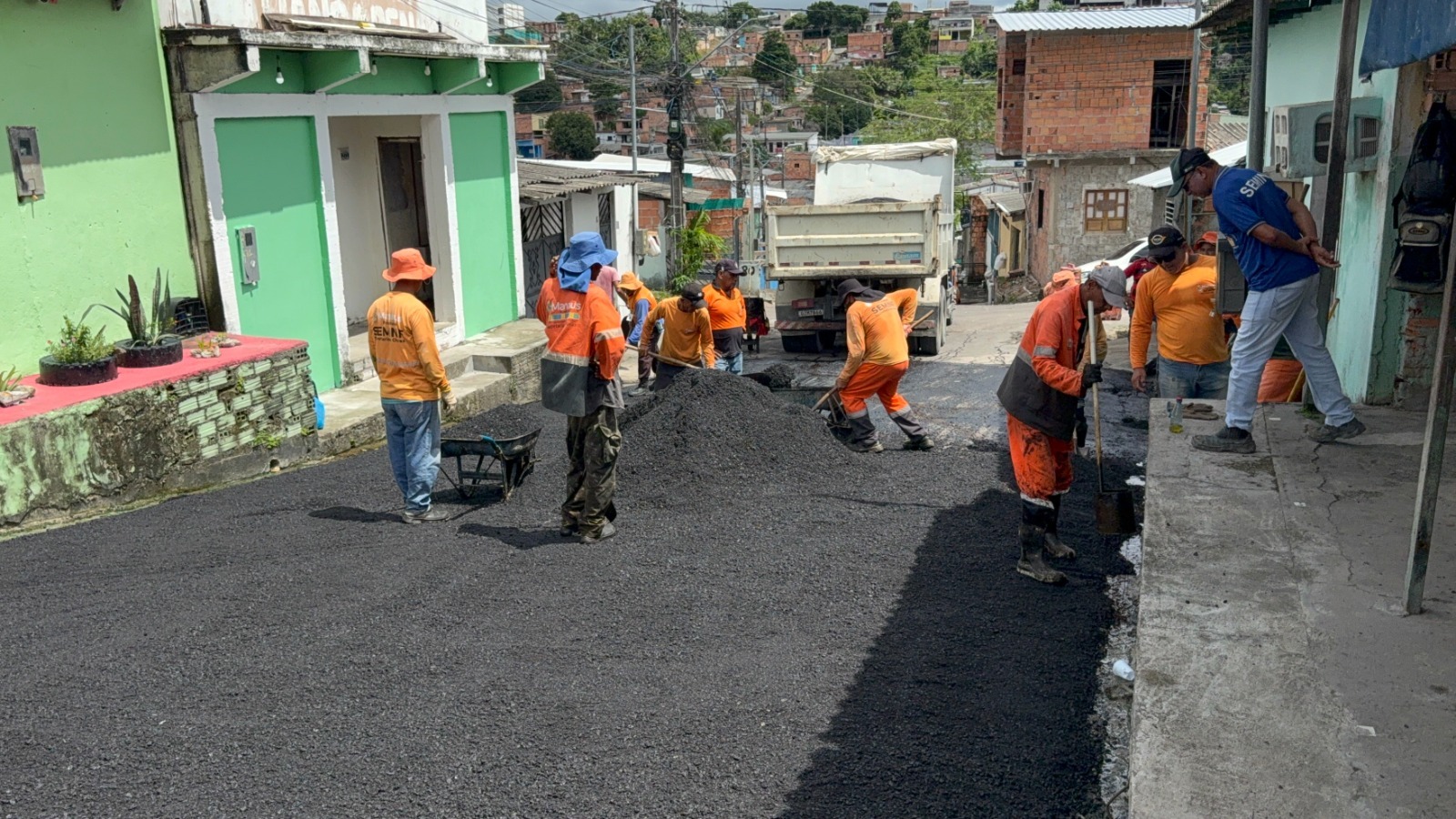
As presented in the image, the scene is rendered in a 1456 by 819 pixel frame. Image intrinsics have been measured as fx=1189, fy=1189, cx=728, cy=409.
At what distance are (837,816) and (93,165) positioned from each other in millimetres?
7105

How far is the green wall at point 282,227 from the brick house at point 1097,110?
57.3 feet

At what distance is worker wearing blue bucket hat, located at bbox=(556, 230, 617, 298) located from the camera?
6.27 m

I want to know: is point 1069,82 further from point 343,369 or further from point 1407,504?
point 1407,504

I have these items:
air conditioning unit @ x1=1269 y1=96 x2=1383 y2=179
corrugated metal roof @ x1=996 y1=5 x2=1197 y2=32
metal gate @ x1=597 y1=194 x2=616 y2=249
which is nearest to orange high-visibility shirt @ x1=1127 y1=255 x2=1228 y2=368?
air conditioning unit @ x1=1269 y1=96 x2=1383 y2=179

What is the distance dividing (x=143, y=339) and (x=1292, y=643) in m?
7.07

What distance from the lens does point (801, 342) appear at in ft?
49.4

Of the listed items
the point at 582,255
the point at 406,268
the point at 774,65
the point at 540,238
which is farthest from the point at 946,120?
the point at 582,255

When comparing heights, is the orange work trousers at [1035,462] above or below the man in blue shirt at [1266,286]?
below

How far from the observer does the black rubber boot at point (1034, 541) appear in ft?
18.0

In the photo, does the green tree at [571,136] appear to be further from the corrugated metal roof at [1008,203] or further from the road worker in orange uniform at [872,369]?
the road worker in orange uniform at [872,369]

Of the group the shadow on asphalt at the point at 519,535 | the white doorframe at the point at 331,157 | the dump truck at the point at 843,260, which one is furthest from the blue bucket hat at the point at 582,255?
the dump truck at the point at 843,260

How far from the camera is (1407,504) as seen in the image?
15.1 ft

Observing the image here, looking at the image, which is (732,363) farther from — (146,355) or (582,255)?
(146,355)

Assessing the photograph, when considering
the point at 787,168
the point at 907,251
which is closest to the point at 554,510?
the point at 907,251
